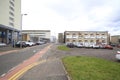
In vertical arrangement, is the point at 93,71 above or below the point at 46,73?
above

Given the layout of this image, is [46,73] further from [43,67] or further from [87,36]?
[87,36]

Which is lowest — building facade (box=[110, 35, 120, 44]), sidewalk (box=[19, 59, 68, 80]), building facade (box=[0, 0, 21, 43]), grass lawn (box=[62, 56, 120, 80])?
sidewalk (box=[19, 59, 68, 80])

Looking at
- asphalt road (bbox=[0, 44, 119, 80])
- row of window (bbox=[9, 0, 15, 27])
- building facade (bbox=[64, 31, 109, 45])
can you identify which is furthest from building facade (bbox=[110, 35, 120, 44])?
asphalt road (bbox=[0, 44, 119, 80])

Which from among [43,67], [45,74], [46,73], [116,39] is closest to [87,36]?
[116,39]

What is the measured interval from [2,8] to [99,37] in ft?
203

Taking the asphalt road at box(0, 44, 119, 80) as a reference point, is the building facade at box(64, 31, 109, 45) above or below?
above

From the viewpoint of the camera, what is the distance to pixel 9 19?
89.5 m

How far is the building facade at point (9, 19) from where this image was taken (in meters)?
76.6

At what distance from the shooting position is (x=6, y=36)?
7500 cm

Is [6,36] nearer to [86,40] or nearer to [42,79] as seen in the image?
[86,40]

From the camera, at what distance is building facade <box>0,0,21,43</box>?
76.6m

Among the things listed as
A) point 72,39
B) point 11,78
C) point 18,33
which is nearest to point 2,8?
point 18,33

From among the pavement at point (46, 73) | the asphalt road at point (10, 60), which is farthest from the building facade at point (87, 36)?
the pavement at point (46, 73)

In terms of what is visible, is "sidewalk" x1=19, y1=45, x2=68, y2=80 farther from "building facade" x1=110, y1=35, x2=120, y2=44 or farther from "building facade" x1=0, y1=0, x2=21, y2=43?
"building facade" x1=110, y1=35, x2=120, y2=44
